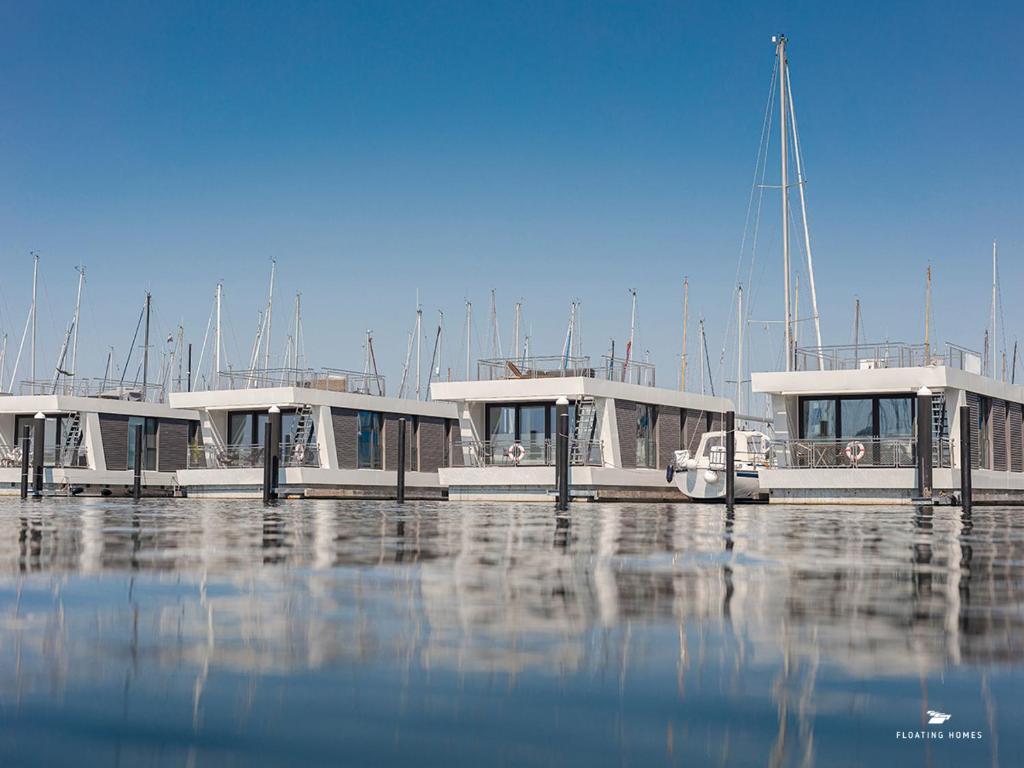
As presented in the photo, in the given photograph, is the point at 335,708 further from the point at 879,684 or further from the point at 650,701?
the point at 879,684

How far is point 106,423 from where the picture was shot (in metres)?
54.8

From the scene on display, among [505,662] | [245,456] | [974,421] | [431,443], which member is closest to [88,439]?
[245,456]

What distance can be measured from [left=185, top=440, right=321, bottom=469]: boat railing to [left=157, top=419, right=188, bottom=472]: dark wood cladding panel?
7211mm

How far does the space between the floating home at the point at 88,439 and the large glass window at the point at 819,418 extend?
30.1 m

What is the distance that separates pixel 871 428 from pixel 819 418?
5.59ft

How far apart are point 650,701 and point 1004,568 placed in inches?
288

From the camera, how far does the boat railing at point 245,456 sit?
4809 cm

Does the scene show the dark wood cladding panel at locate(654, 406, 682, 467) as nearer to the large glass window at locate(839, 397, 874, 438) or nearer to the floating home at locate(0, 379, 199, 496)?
the large glass window at locate(839, 397, 874, 438)

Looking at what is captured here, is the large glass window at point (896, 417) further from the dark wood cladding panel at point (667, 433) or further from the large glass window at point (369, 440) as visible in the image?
the large glass window at point (369, 440)

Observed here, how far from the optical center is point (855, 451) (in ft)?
127

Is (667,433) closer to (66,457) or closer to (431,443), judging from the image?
(431,443)

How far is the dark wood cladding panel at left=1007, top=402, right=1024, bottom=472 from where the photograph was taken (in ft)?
143

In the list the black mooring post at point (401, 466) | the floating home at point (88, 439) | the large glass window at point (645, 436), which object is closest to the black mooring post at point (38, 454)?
the floating home at point (88, 439)

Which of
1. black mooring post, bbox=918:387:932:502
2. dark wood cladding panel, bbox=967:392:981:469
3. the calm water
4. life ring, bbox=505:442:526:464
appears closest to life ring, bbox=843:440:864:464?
dark wood cladding panel, bbox=967:392:981:469
